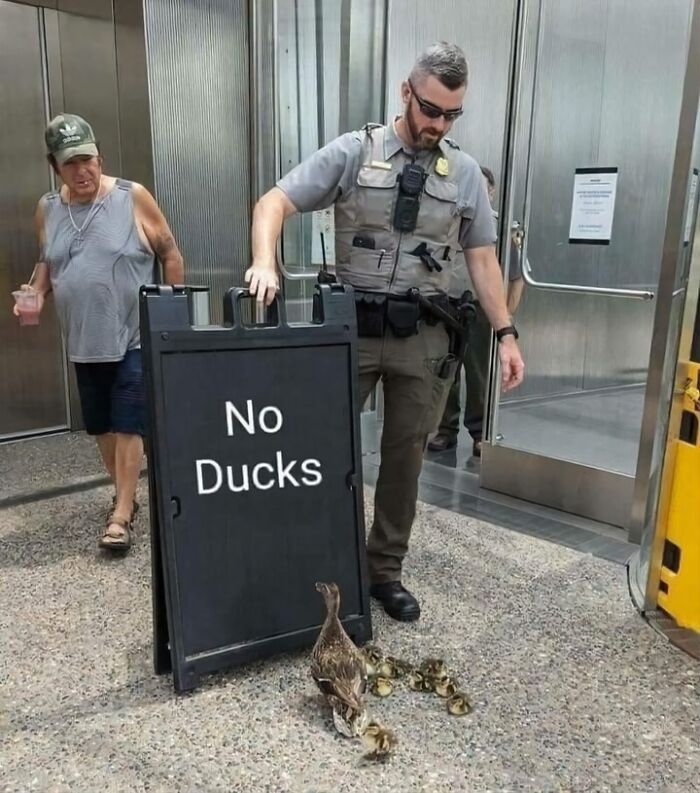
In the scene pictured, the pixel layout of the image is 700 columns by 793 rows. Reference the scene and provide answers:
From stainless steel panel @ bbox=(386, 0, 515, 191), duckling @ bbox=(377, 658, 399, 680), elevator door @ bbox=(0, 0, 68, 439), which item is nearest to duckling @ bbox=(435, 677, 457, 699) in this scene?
duckling @ bbox=(377, 658, 399, 680)

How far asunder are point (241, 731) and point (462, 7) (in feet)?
12.4

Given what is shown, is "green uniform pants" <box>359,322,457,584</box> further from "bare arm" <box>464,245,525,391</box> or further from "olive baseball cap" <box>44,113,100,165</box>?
"olive baseball cap" <box>44,113,100,165</box>

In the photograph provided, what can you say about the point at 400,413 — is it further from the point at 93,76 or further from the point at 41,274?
the point at 93,76

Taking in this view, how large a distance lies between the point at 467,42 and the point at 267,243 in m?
2.75

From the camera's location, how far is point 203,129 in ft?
12.8

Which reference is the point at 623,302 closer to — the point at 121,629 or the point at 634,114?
the point at 634,114

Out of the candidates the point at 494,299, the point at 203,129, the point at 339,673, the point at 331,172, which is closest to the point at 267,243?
the point at 331,172

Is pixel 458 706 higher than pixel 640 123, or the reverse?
pixel 640 123

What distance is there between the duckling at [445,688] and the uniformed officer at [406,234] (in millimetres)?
398

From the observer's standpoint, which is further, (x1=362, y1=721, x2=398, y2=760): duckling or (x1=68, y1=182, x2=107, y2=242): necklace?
(x1=68, y1=182, x2=107, y2=242): necklace

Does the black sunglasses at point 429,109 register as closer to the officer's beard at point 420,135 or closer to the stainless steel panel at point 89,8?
the officer's beard at point 420,135

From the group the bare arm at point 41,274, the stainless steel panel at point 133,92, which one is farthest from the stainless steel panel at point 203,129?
the bare arm at point 41,274

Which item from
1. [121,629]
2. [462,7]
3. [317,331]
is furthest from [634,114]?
[121,629]

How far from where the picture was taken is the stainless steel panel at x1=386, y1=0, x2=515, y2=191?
3.98 metres
